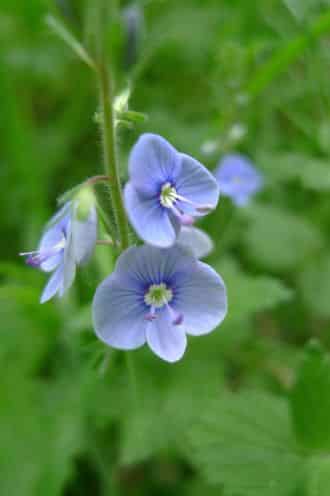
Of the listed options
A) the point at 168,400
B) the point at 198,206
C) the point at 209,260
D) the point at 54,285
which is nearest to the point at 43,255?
the point at 54,285

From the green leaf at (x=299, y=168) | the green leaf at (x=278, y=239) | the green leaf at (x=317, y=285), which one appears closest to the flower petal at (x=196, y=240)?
the green leaf at (x=299, y=168)

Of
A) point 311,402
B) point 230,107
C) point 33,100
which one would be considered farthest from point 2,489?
point 33,100

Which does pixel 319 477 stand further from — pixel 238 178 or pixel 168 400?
pixel 238 178

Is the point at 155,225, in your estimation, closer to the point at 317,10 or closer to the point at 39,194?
the point at 317,10

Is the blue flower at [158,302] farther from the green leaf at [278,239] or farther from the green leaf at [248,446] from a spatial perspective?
the green leaf at [278,239]

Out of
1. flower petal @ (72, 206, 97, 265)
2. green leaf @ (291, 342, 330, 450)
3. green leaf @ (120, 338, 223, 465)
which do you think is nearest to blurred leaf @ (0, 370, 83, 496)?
green leaf @ (120, 338, 223, 465)

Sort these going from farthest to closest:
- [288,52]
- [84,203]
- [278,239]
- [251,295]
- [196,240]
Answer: [278,239] → [288,52] → [251,295] → [196,240] → [84,203]
